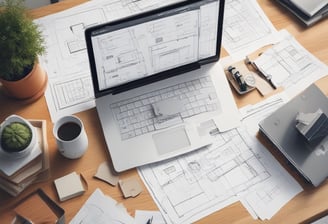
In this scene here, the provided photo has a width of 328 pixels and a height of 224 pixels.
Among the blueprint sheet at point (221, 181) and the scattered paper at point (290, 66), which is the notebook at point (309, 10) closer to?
the scattered paper at point (290, 66)

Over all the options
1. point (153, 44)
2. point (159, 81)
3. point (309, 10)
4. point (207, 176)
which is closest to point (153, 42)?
point (153, 44)

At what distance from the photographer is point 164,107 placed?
1101 mm

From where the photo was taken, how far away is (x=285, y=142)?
104 cm

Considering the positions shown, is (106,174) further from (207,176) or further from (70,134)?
(207,176)

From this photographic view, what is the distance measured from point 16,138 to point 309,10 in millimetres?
870

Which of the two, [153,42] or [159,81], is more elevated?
[153,42]

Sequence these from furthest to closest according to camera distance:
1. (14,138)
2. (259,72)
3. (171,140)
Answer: (259,72) < (171,140) < (14,138)

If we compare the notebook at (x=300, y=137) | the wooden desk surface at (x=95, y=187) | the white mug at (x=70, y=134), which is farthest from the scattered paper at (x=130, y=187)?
the notebook at (x=300, y=137)

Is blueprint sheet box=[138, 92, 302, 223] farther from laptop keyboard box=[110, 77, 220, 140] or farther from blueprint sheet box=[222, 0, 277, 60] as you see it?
blueprint sheet box=[222, 0, 277, 60]

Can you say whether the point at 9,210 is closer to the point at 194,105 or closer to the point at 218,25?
the point at 194,105

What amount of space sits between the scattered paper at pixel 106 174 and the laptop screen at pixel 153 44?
0.18m

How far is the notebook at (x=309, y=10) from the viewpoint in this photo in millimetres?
1253

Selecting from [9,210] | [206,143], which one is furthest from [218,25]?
[9,210]

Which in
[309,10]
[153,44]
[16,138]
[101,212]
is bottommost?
[101,212]
